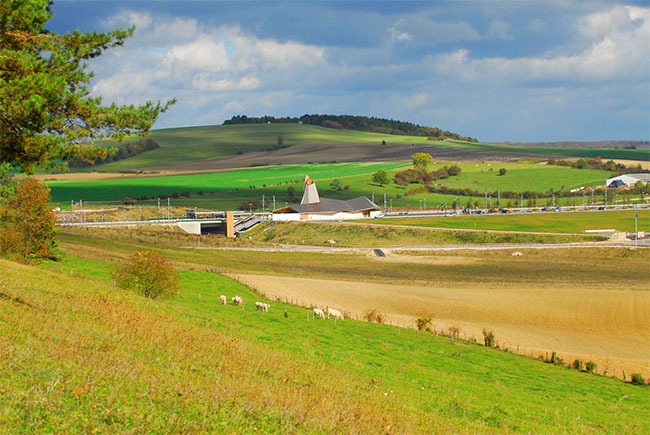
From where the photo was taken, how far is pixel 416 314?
142ft

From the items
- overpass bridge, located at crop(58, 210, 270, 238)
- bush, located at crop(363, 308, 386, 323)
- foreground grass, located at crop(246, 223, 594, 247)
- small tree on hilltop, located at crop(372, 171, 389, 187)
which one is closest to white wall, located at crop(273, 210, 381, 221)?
overpass bridge, located at crop(58, 210, 270, 238)

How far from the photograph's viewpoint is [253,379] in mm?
14477

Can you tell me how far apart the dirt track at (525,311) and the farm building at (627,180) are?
399 feet

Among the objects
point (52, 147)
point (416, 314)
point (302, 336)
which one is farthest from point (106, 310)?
point (416, 314)

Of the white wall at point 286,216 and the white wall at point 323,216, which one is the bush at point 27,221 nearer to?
the white wall at point 286,216

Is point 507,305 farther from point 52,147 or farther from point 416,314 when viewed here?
point 52,147

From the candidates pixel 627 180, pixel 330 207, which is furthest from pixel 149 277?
pixel 627 180

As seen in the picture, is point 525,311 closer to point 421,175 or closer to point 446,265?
point 446,265

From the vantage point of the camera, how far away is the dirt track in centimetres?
3456

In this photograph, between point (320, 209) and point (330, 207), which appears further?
point (330, 207)

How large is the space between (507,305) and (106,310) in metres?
33.0

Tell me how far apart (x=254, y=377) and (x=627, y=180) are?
16956cm

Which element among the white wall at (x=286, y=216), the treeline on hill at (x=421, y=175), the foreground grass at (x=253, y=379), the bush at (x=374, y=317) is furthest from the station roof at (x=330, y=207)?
the foreground grass at (x=253, y=379)

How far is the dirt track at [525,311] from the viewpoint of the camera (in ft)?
113
